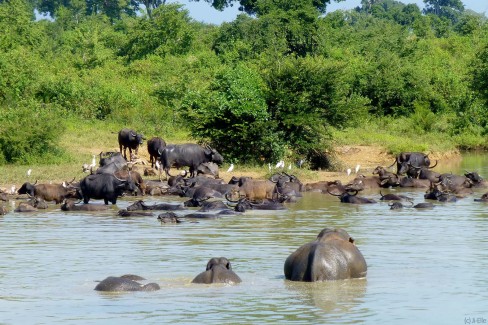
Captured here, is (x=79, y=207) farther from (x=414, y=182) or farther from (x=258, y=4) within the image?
(x=258, y=4)

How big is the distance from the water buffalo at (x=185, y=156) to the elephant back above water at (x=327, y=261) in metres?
11.8

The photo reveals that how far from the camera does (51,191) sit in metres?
18.8

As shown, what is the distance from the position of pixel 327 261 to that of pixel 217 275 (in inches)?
47.5

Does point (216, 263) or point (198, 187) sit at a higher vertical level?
point (198, 187)

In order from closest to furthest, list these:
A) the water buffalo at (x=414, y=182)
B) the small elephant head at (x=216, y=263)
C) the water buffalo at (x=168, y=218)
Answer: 1. the small elephant head at (x=216, y=263)
2. the water buffalo at (x=168, y=218)
3. the water buffalo at (x=414, y=182)

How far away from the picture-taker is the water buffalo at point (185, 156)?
22422 millimetres

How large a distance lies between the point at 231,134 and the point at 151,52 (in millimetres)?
21667

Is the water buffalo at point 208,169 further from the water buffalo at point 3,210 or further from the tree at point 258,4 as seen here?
the tree at point 258,4

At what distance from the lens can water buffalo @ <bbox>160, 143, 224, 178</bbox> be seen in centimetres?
2242

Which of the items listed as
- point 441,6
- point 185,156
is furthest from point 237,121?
point 441,6

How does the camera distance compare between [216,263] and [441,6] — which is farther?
[441,6]

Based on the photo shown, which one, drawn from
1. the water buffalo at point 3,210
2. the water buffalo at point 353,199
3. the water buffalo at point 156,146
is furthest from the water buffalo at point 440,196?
the water buffalo at point 3,210

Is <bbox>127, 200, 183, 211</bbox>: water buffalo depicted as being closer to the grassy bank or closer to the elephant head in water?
the grassy bank

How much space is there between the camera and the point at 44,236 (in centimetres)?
1467
